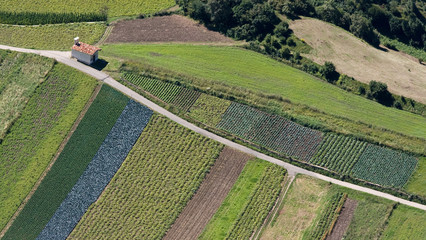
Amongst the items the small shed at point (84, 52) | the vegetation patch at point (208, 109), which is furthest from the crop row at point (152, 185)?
the small shed at point (84, 52)

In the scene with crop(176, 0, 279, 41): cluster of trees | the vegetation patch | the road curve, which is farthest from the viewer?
crop(176, 0, 279, 41): cluster of trees

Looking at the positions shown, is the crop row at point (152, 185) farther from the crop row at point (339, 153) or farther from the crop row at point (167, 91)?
the crop row at point (339, 153)

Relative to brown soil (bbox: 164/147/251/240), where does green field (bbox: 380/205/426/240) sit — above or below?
below

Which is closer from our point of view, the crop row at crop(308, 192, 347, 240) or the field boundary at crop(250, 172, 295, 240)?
the crop row at crop(308, 192, 347, 240)

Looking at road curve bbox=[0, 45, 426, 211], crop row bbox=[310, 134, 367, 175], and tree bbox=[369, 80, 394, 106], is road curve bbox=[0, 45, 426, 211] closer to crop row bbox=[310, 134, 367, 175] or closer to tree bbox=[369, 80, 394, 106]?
crop row bbox=[310, 134, 367, 175]

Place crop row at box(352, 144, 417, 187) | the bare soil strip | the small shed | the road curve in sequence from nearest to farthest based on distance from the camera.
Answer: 1. the road curve
2. the bare soil strip
3. crop row at box(352, 144, 417, 187)
4. the small shed

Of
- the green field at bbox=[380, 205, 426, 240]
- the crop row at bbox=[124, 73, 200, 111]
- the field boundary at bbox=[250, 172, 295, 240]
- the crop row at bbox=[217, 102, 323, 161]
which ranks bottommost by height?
the green field at bbox=[380, 205, 426, 240]

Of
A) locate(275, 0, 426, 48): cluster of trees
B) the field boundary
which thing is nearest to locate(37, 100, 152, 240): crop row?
the field boundary

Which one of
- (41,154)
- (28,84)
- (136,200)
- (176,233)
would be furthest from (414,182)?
(28,84)
